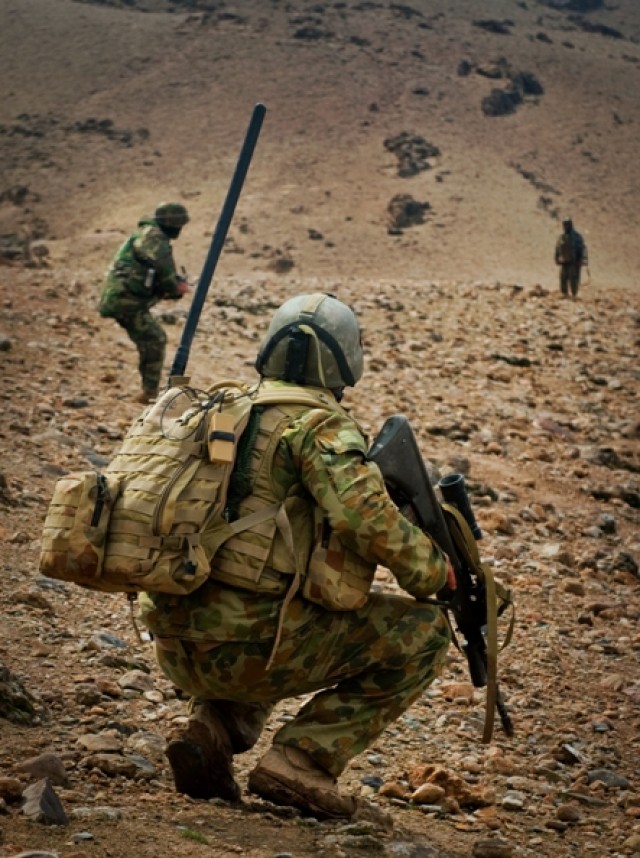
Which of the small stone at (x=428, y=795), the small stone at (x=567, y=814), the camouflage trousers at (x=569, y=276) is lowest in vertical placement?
the camouflage trousers at (x=569, y=276)

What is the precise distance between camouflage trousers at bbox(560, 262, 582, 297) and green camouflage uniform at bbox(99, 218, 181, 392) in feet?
32.1

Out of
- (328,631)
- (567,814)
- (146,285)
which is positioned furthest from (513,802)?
(146,285)

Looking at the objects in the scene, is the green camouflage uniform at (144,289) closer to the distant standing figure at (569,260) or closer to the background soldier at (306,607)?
the background soldier at (306,607)

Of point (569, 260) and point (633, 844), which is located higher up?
point (633, 844)

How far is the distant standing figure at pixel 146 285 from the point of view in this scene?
9.12 meters

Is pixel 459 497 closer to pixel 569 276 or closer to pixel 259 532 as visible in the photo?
pixel 259 532

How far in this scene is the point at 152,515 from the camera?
315 centimetres

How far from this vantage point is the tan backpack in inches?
124

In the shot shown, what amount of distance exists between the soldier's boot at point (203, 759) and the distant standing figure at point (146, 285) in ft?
19.3

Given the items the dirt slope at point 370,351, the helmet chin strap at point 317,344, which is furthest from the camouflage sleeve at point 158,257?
the helmet chin strap at point 317,344

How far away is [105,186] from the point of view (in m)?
30.7

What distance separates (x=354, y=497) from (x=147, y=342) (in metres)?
6.21

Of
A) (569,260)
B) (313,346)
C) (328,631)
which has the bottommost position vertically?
(569,260)

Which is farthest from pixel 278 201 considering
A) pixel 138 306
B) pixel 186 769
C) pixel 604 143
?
pixel 186 769
